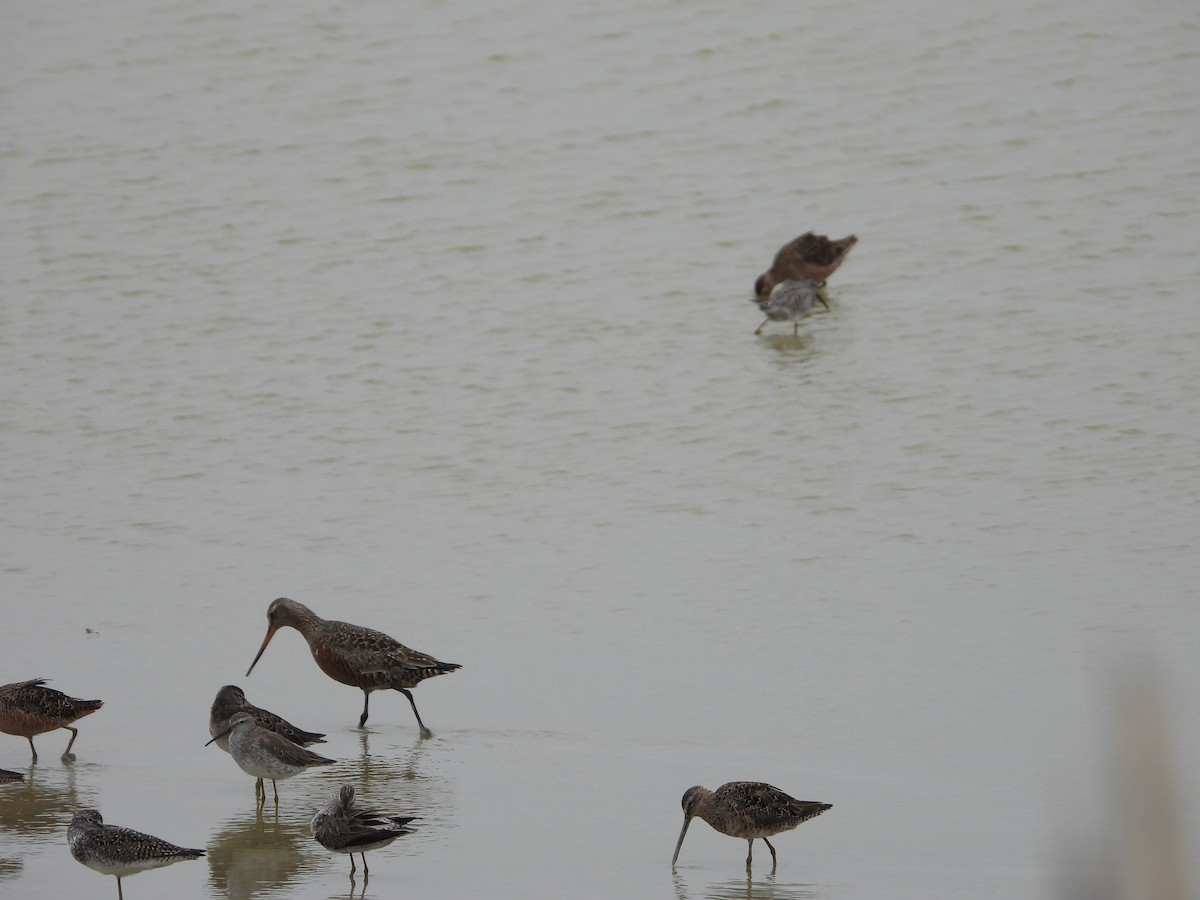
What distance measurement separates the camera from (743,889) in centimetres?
566

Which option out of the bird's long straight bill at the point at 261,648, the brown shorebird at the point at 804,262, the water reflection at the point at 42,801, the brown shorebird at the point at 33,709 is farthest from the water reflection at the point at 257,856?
the brown shorebird at the point at 804,262

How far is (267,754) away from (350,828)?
0.90m

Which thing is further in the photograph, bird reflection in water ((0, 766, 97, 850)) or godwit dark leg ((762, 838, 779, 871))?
bird reflection in water ((0, 766, 97, 850))

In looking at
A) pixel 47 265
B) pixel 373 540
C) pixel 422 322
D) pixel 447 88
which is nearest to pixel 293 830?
pixel 373 540

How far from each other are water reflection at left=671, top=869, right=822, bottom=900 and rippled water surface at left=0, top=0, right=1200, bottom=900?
28 mm

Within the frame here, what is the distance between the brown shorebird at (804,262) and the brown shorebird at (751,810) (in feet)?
32.8

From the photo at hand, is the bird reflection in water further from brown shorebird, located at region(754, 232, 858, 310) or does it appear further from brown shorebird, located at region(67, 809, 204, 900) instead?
brown shorebird, located at region(754, 232, 858, 310)

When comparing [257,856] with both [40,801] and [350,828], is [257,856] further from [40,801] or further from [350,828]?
[40,801]

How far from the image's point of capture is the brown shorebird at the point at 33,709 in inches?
275

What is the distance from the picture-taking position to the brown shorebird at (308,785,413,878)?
18.2 ft

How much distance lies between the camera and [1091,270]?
51.1 ft

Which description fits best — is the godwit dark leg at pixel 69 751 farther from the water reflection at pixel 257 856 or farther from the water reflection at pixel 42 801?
the water reflection at pixel 257 856

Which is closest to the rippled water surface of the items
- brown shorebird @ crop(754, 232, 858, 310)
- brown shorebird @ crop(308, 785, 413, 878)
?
brown shorebird @ crop(308, 785, 413, 878)

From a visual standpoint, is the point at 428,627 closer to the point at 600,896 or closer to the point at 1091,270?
the point at 600,896
